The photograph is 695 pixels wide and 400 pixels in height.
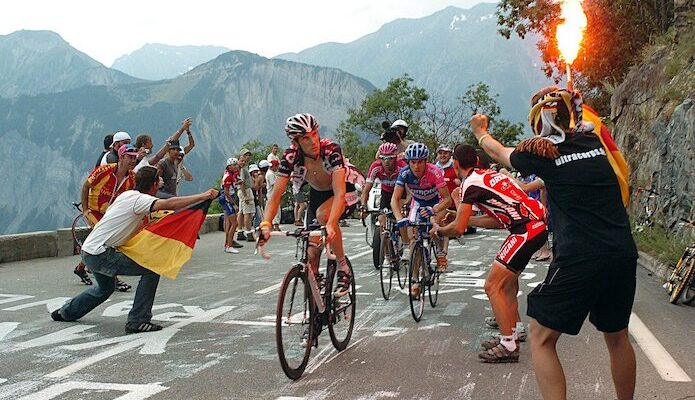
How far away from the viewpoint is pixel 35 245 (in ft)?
45.5

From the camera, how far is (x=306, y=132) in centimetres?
600

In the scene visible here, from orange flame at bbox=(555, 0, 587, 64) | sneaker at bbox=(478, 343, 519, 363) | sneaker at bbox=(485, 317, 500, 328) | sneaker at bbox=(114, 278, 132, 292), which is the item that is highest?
orange flame at bbox=(555, 0, 587, 64)

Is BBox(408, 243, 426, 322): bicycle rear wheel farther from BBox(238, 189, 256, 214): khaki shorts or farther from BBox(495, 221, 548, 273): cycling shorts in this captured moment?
BBox(238, 189, 256, 214): khaki shorts

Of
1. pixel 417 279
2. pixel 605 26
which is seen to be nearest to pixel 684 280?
pixel 417 279

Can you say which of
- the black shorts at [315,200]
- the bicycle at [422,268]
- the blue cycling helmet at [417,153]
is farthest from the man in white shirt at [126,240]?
the blue cycling helmet at [417,153]

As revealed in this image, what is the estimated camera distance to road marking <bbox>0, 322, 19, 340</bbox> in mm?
6938

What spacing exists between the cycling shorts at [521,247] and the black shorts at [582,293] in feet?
7.20

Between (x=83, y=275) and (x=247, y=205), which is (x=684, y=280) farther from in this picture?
(x=247, y=205)

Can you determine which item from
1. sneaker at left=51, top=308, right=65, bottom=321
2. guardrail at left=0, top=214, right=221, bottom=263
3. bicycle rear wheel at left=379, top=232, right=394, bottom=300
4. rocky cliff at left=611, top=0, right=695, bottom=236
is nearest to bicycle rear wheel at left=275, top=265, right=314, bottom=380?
sneaker at left=51, top=308, right=65, bottom=321

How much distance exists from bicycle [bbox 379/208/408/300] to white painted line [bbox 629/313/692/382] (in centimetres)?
284

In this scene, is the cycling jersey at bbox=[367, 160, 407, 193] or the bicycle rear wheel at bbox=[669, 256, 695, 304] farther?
the cycling jersey at bbox=[367, 160, 407, 193]

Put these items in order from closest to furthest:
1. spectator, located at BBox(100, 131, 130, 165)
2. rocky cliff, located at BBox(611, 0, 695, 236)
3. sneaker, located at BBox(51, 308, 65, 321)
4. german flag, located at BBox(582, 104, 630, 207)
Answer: german flag, located at BBox(582, 104, 630, 207) → sneaker, located at BBox(51, 308, 65, 321) → spectator, located at BBox(100, 131, 130, 165) → rocky cliff, located at BBox(611, 0, 695, 236)

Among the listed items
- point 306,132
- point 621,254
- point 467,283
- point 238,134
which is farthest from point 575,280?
point 238,134

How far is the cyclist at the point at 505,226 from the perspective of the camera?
6176 millimetres
